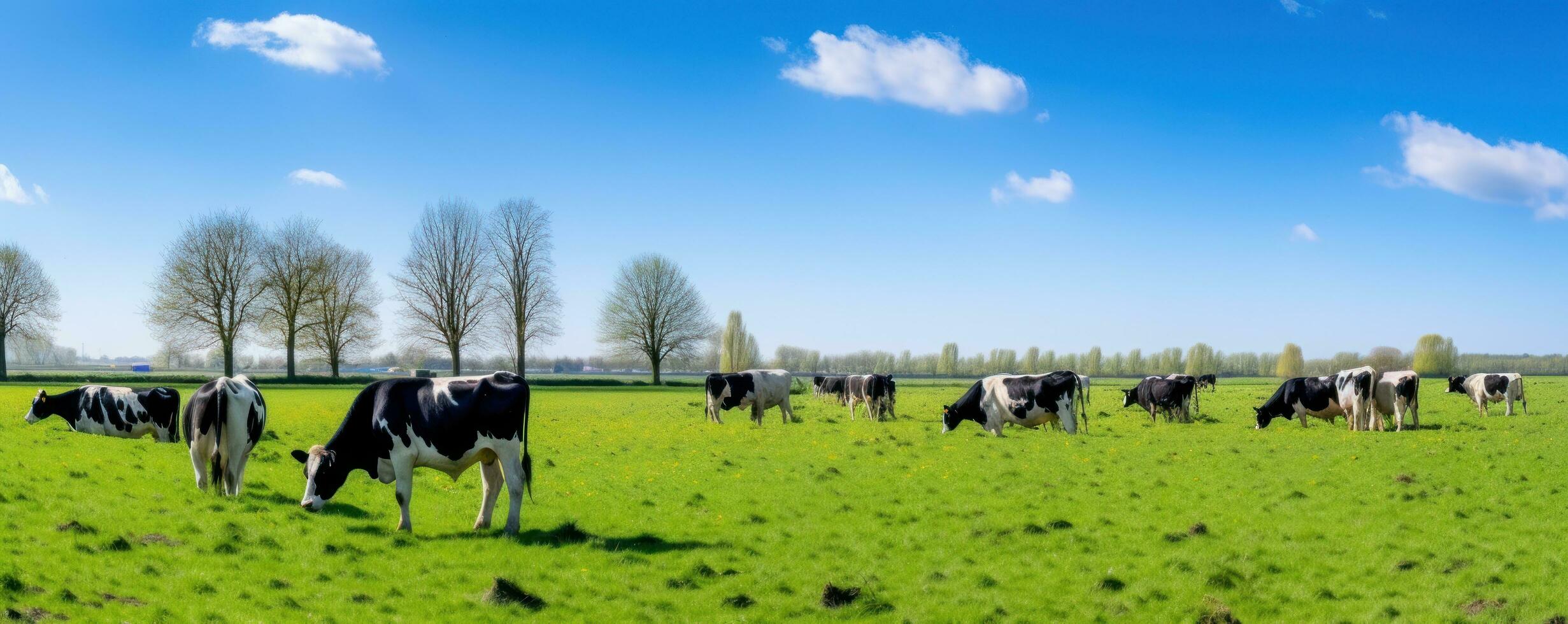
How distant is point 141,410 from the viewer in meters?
24.1

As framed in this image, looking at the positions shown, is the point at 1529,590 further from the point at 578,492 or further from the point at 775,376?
the point at 775,376

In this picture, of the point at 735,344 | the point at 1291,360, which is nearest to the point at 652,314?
the point at 735,344

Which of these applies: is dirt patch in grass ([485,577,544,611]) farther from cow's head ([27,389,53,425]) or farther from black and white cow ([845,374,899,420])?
black and white cow ([845,374,899,420])

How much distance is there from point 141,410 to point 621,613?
2124 cm

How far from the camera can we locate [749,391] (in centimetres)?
3444

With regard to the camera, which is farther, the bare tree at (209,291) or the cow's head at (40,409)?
the bare tree at (209,291)

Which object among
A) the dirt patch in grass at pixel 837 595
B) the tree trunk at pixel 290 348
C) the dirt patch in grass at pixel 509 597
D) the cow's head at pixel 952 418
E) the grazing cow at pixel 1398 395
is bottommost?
the dirt patch in grass at pixel 837 595

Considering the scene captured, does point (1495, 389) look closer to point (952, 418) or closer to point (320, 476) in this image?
point (952, 418)

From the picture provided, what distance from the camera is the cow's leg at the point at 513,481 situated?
41.2 feet

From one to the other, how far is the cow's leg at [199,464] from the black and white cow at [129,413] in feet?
33.4

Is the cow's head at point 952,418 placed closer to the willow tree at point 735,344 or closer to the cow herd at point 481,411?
the cow herd at point 481,411

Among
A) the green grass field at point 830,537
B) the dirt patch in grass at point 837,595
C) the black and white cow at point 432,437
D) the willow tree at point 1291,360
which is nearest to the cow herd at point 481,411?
the black and white cow at point 432,437

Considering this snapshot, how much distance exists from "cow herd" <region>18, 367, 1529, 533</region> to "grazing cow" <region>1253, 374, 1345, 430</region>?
4 centimetres

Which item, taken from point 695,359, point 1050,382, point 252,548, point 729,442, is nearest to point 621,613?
point 252,548
